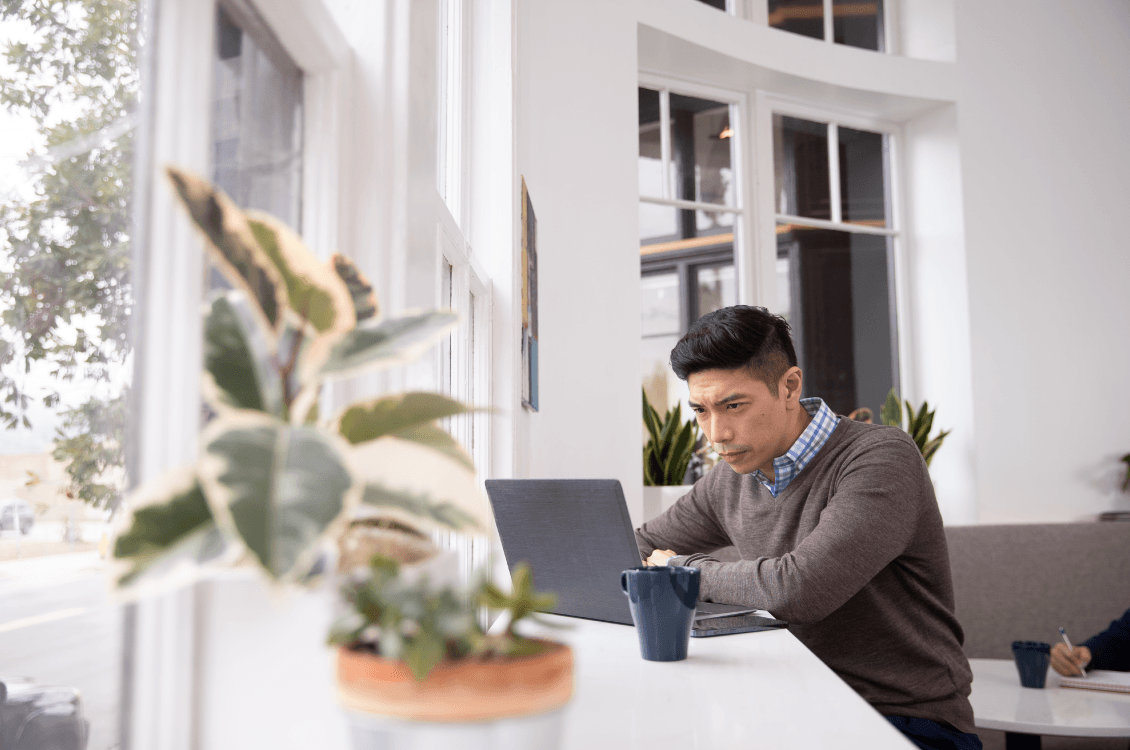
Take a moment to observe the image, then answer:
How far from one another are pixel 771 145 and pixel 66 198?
154 inches

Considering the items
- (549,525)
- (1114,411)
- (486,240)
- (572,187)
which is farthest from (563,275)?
(1114,411)

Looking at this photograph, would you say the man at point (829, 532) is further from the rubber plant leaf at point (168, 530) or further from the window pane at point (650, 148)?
the window pane at point (650, 148)

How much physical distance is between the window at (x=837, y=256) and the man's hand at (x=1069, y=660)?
1.82 m

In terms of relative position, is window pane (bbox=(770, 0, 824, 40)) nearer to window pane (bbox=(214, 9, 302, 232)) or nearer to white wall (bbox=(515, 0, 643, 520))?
white wall (bbox=(515, 0, 643, 520))

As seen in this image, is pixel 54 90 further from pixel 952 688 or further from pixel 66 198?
pixel 952 688

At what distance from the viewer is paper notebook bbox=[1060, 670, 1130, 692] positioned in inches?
86.4

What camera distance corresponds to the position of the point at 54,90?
1.94 ft

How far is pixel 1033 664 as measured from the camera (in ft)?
7.43

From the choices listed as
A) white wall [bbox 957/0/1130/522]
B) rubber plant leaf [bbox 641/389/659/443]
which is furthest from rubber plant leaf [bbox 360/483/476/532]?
white wall [bbox 957/0/1130/522]

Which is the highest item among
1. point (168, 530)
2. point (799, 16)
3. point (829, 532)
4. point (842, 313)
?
point (799, 16)

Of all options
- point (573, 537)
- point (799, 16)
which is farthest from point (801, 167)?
point (573, 537)

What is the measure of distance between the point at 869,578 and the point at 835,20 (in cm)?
372

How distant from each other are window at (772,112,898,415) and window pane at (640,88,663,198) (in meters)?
0.69

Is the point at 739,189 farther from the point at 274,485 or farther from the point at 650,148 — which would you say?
the point at 274,485
